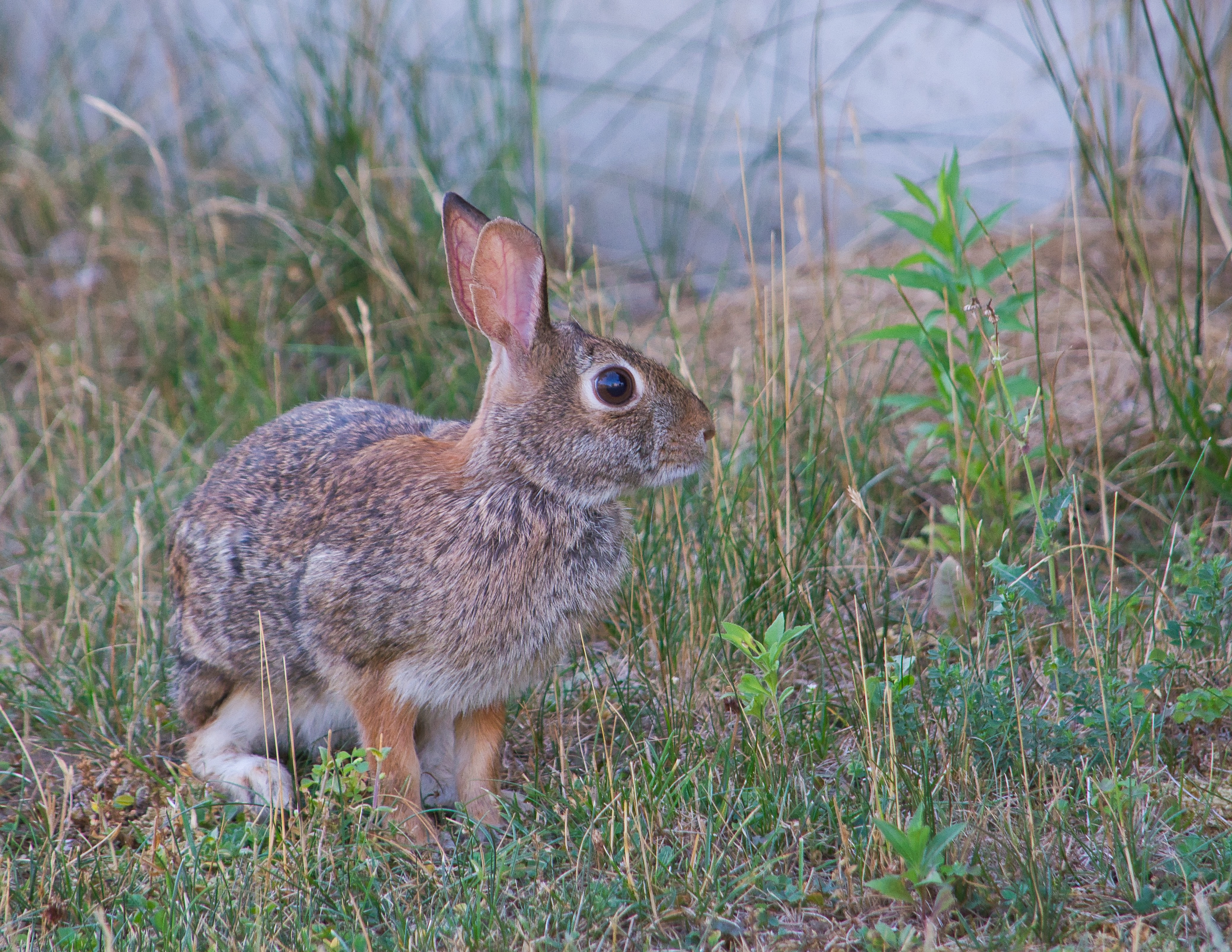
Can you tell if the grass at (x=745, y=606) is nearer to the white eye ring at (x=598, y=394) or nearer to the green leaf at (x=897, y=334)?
the green leaf at (x=897, y=334)

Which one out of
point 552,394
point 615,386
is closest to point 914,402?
point 615,386

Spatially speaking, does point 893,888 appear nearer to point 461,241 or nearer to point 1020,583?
point 1020,583

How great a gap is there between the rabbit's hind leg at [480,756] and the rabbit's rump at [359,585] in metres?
0.04

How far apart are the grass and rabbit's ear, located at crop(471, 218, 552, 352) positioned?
65 cm

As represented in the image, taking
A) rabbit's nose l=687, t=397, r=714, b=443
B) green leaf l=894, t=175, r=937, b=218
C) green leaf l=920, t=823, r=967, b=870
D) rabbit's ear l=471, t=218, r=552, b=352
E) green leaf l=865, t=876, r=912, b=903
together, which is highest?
green leaf l=894, t=175, r=937, b=218

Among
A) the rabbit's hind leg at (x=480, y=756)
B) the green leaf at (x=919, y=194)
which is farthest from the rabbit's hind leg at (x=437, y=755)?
the green leaf at (x=919, y=194)

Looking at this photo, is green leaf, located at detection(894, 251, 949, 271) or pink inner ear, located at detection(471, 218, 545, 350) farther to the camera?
green leaf, located at detection(894, 251, 949, 271)

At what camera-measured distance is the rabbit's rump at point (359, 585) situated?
274 cm

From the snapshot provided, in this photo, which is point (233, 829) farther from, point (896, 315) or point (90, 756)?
point (896, 315)

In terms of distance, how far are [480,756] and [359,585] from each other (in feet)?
1.70

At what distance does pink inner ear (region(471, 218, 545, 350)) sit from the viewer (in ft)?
9.11

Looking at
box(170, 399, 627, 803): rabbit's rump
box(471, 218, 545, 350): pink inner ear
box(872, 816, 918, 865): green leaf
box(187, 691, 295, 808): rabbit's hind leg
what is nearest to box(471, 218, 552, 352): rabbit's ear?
box(471, 218, 545, 350): pink inner ear

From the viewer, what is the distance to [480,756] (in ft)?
9.50

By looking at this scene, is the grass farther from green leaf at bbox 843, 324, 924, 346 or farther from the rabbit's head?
the rabbit's head
